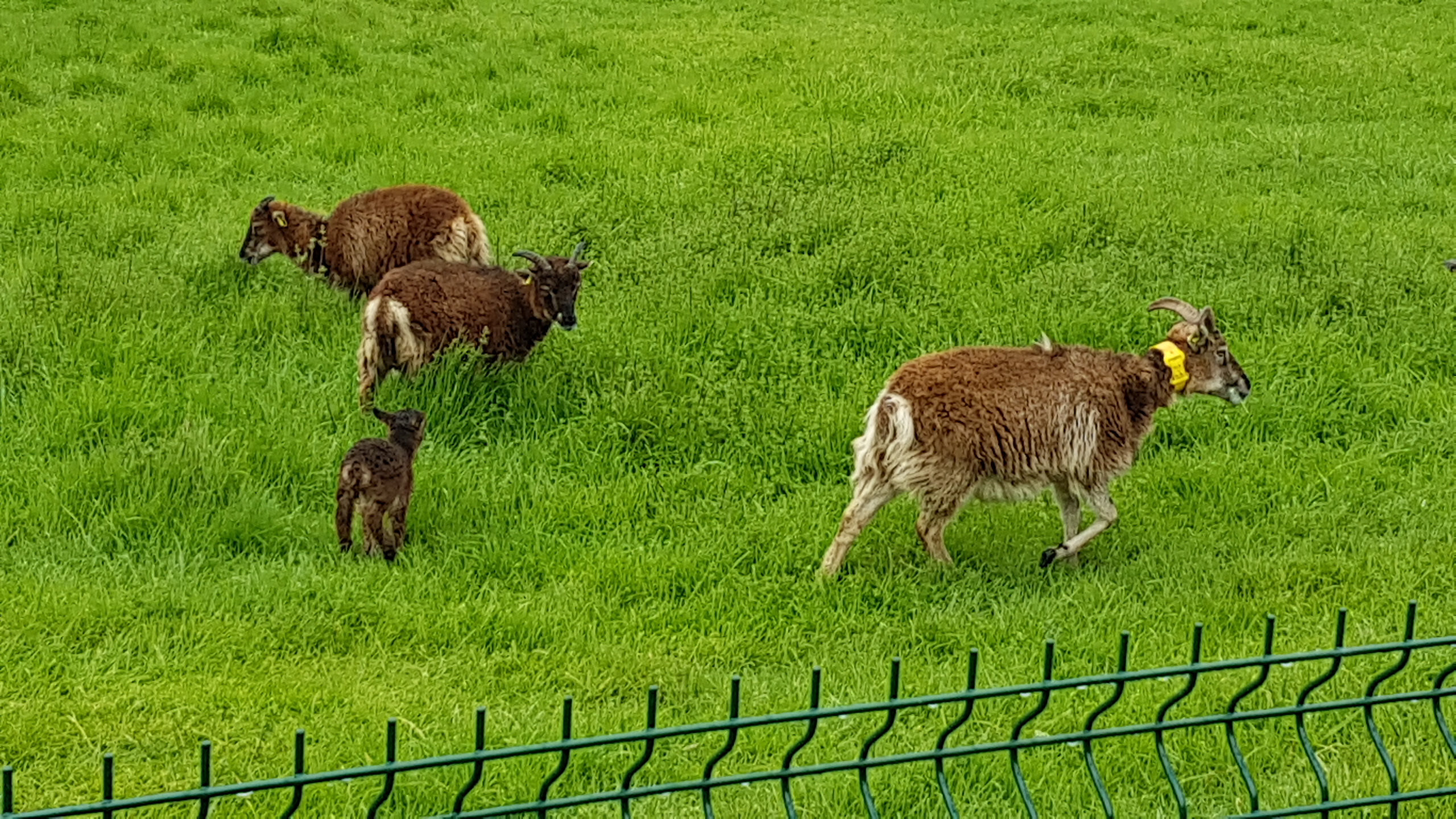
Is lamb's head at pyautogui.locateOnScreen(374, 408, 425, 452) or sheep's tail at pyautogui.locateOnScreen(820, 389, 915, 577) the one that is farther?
lamb's head at pyautogui.locateOnScreen(374, 408, 425, 452)

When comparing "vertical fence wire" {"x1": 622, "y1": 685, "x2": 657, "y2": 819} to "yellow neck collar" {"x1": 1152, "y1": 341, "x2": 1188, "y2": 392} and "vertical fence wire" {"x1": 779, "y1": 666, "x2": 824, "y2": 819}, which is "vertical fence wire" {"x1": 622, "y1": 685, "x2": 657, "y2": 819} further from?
"yellow neck collar" {"x1": 1152, "y1": 341, "x2": 1188, "y2": 392}

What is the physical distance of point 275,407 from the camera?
8625 mm

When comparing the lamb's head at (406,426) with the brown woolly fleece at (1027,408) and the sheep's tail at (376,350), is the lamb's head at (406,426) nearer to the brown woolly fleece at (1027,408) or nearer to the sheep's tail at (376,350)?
the sheep's tail at (376,350)

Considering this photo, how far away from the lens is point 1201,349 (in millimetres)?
8102

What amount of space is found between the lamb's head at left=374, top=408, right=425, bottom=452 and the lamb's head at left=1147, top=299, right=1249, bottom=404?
3300mm

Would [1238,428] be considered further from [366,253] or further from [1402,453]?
[366,253]

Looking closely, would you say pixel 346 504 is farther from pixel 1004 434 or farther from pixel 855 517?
pixel 1004 434

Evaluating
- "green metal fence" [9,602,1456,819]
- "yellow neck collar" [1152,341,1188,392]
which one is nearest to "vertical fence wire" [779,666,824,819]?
"green metal fence" [9,602,1456,819]

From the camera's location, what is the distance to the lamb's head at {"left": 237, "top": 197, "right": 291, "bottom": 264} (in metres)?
10.7

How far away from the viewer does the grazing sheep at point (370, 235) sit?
1059 centimetres

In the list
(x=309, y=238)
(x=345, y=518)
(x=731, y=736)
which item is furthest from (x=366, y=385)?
(x=731, y=736)

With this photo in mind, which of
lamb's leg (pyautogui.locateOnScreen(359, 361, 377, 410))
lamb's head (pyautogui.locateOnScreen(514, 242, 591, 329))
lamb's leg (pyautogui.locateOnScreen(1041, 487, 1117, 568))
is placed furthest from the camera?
lamb's head (pyautogui.locateOnScreen(514, 242, 591, 329))

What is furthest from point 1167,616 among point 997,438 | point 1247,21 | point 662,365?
point 1247,21

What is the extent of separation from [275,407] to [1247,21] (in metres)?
13.7
